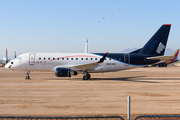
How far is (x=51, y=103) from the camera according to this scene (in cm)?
1195

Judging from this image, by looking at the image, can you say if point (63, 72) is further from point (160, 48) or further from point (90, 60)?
point (160, 48)

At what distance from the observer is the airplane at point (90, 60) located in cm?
2694

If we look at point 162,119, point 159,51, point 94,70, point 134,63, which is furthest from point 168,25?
point 162,119

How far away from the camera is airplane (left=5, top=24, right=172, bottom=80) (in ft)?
88.4

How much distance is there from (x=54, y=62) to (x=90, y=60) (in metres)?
5.19

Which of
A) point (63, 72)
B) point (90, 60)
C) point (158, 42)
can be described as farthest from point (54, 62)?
point (158, 42)

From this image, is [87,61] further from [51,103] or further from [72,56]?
[51,103]

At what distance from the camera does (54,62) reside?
2702cm

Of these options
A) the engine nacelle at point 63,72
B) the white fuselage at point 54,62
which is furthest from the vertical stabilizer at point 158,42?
the engine nacelle at point 63,72

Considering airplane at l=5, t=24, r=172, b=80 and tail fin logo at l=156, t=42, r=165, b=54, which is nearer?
airplane at l=5, t=24, r=172, b=80

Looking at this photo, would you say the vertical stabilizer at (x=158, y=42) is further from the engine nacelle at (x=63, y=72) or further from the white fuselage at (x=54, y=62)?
the engine nacelle at (x=63, y=72)

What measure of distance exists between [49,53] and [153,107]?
19806 millimetres

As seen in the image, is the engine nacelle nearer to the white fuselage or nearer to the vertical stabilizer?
the white fuselage

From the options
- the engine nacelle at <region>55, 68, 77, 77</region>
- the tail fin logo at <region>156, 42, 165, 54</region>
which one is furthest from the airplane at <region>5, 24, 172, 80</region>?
the engine nacelle at <region>55, 68, 77, 77</region>
